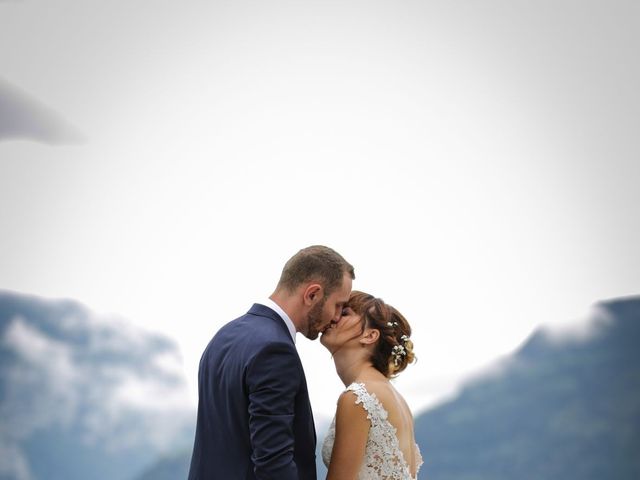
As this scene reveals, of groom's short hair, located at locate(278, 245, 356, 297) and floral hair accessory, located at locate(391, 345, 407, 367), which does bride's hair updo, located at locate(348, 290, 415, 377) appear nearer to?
floral hair accessory, located at locate(391, 345, 407, 367)

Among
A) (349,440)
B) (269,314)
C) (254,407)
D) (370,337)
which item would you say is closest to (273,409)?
(254,407)

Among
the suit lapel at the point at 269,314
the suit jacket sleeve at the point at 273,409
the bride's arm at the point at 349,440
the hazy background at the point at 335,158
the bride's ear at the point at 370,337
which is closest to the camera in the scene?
the suit jacket sleeve at the point at 273,409

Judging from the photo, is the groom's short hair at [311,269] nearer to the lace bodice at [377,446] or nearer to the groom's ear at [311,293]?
the groom's ear at [311,293]

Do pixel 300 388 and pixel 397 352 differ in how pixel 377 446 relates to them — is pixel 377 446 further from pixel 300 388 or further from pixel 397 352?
pixel 300 388

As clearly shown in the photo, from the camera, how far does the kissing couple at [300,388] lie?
1950 millimetres

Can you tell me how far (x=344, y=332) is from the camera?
8.87ft

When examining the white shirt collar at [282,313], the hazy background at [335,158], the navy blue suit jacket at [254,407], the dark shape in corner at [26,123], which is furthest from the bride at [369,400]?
the dark shape in corner at [26,123]

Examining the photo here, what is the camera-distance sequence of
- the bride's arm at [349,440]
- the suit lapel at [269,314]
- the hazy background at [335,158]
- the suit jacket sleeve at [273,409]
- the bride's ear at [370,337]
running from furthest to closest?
the hazy background at [335,158]
the bride's ear at [370,337]
the bride's arm at [349,440]
the suit lapel at [269,314]
the suit jacket sleeve at [273,409]

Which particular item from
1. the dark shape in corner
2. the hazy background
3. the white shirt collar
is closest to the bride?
the white shirt collar

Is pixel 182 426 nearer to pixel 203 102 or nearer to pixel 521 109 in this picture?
pixel 203 102

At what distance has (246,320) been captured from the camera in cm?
213

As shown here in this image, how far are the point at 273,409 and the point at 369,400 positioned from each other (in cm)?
63

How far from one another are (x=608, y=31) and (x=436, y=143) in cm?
157

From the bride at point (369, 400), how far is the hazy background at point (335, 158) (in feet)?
10.4
